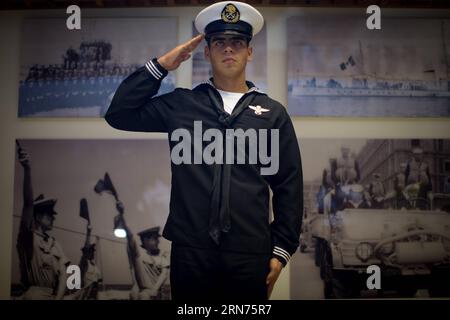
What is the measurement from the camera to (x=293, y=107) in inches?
91.2

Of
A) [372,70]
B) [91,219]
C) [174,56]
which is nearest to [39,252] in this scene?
[91,219]

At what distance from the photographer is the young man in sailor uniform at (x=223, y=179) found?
5.80ft

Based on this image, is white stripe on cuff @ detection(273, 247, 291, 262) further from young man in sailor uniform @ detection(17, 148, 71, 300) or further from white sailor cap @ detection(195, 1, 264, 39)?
young man in sailor uniform @ detection(17, 148, 71, 300)

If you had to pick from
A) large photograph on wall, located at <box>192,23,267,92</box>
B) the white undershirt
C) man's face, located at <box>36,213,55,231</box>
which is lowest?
man's face, located at <box>36,213,55,231</box>

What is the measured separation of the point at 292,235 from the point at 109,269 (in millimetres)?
957

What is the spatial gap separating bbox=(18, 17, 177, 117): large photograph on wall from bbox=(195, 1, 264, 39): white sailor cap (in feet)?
1.58

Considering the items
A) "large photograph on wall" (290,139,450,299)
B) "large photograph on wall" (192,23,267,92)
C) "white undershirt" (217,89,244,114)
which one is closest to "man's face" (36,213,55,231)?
"large photograph on wall" (192,23,267,92)

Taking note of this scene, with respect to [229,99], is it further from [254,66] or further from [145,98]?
[254,66]

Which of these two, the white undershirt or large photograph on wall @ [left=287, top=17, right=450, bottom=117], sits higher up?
large photograph on wall @ [left=287, top=17, right=450, bottom=117]

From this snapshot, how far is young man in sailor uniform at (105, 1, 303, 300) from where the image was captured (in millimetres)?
1768

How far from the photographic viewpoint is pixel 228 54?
1872 millimetres

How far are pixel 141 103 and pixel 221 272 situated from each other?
0.68 metres

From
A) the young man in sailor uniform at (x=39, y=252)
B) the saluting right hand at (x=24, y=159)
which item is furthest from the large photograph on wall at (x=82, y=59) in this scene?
the young man in sailor uniform at (x=39, y=252)
